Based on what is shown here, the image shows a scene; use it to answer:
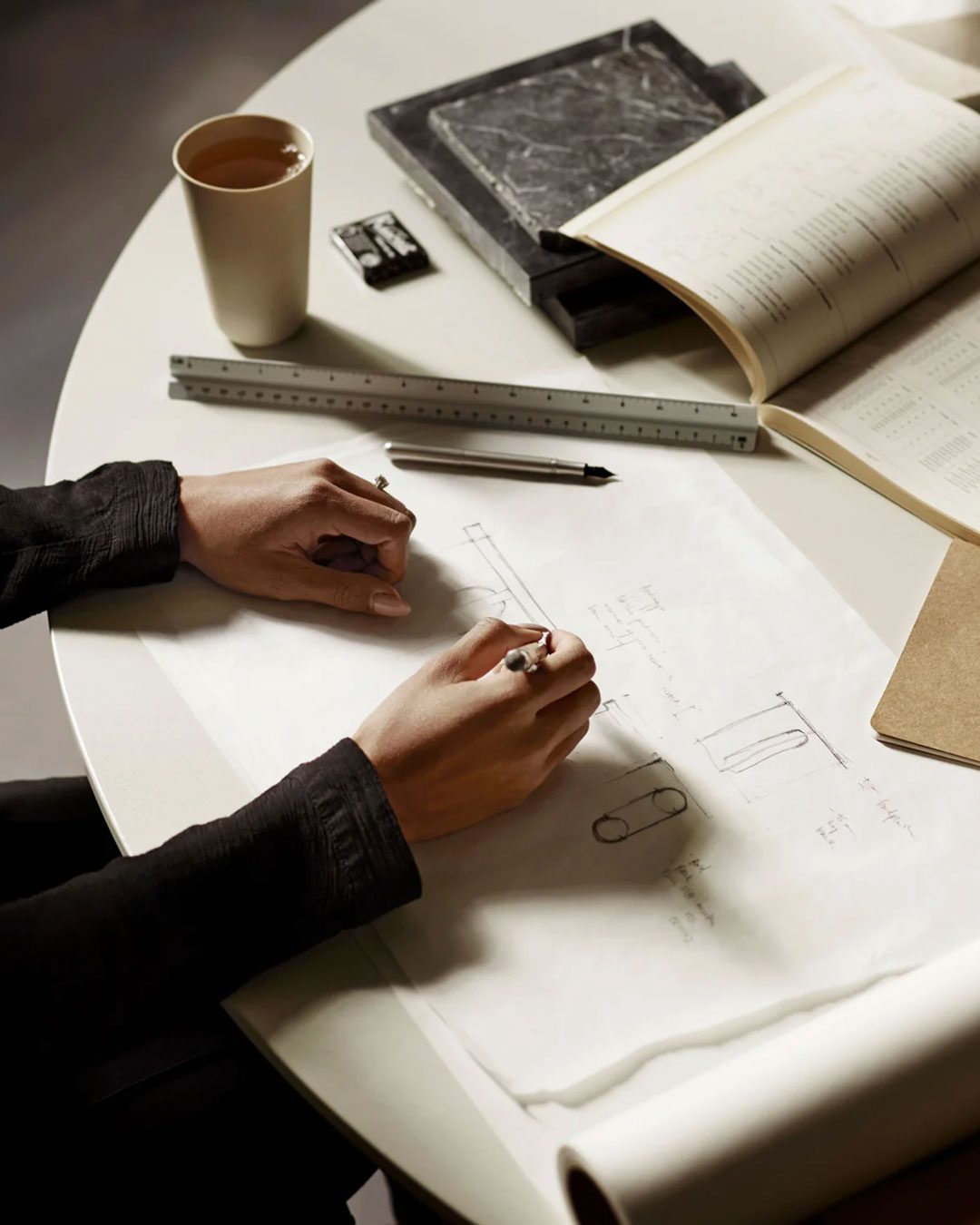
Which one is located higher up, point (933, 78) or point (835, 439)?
point (933, 78)

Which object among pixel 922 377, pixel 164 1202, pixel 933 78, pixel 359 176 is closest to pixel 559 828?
pixel 164 1202

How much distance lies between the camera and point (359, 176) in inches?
44.1

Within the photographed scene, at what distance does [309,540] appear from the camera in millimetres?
816

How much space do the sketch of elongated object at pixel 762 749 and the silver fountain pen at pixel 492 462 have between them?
25 cm

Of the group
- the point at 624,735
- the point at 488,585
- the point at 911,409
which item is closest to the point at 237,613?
the point at 488,585

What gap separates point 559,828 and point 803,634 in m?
0.22

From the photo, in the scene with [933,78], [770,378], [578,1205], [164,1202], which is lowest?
[164,1202]

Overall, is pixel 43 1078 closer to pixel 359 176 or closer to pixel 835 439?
pixel 835 439

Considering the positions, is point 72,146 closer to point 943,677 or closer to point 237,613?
point 237,613

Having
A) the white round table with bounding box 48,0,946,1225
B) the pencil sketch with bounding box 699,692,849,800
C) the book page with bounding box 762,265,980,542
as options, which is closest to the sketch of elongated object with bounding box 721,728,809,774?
the pencil sketch with bounding box 699,692,849,800

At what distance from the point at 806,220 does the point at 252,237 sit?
1.41 feet

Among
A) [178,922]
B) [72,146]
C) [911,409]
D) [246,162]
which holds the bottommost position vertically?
[72,146]

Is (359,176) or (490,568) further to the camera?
(359,176)

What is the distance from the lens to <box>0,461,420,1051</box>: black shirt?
0.62 metres
